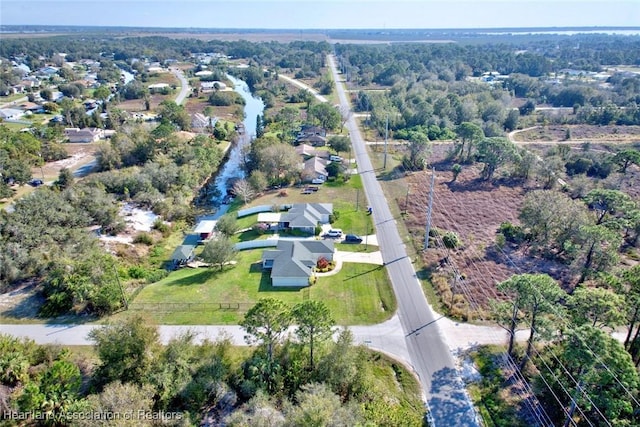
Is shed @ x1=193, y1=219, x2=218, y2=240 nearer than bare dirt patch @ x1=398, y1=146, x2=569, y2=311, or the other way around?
bare dirt patch @ x1=398, y1=146, x2=569, y2=311

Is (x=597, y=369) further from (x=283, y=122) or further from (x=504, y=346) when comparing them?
(x=283, y=122)

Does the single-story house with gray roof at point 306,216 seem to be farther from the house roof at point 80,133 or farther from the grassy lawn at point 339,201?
the house roof at point 80,133

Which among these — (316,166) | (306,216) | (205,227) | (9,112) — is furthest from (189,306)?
(9,112)

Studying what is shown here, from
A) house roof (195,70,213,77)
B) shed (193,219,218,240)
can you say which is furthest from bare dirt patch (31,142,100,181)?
house roof (195,70,213,77)

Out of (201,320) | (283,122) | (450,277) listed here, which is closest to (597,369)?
(450,277)

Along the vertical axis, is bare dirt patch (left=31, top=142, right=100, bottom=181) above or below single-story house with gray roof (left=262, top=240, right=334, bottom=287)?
below

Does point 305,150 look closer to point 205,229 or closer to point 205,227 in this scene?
point 205,227

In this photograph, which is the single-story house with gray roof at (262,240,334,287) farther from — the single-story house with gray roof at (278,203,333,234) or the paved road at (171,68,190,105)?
the paved road at (171,68,190,105)
